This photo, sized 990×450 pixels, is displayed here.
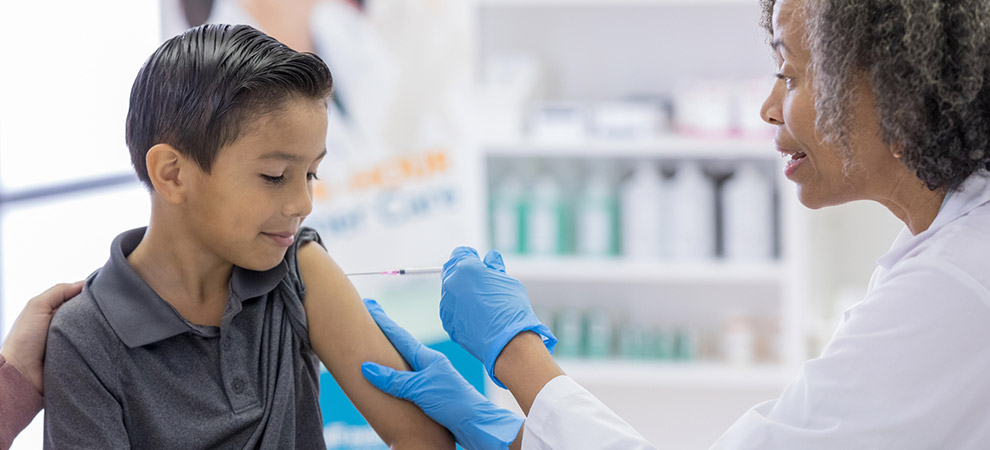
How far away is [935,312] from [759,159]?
2.05 metres

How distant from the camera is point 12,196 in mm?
2215

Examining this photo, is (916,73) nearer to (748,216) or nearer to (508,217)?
(748,216)

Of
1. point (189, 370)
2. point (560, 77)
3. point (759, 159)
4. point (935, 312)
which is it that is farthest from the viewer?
point (560, 77)

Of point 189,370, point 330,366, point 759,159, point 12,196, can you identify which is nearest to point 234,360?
point 189,370

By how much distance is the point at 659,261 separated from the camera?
3.01m

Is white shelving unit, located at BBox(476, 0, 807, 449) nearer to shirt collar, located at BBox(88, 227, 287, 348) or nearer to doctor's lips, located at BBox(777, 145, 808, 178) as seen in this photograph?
doctor's lips, located at BBox(777, 145, 808, 178)

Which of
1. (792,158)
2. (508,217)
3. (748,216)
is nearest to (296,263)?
(792,158)

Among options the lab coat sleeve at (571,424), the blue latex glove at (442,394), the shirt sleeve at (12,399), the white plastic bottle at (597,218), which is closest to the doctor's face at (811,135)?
the lab coat sleeve at (571,424)

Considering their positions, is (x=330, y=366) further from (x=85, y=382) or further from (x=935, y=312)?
(x=935, y=312)

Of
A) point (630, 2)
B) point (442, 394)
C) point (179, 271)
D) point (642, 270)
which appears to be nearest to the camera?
point (179, 271)

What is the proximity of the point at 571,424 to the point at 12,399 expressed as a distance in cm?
68

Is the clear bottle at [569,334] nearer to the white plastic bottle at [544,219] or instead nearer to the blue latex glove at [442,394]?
the white plastic bottle at [544,219]

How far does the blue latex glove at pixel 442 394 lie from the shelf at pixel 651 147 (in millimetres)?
1616

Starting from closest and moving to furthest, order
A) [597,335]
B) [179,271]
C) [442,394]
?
[179,271] < [442,394] < [597,335]
